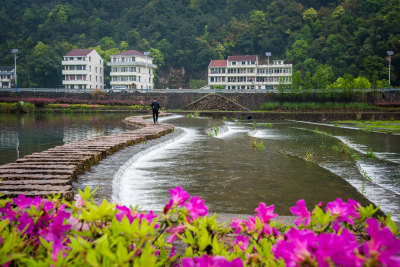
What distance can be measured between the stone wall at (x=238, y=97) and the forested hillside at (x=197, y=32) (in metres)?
27.5

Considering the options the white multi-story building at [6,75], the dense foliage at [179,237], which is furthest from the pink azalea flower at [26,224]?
the white multi-story building at [6,75]

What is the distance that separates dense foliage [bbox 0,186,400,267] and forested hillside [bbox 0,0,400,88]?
80.7 m

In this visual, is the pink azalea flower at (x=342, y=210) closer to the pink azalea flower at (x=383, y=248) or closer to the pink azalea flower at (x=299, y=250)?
the pink azalea flower at (x=383, y=248)

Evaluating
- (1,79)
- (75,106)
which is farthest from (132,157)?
(1,79)

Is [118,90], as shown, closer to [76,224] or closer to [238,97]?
[238,97]

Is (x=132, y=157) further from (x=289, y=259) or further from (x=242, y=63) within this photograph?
(x=242, y=63)

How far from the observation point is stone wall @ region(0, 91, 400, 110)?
5055 centimetres

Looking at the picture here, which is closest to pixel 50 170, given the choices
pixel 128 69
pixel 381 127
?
pixel 381 127

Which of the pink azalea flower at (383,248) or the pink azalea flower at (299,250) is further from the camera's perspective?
the pink azalea flower at (299,250)

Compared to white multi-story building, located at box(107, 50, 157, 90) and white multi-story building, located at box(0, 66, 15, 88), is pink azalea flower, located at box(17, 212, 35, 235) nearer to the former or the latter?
white multi-story building, located at box(107, 50, 157, 90)

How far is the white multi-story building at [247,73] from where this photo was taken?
94000mm

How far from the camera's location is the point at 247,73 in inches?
3725

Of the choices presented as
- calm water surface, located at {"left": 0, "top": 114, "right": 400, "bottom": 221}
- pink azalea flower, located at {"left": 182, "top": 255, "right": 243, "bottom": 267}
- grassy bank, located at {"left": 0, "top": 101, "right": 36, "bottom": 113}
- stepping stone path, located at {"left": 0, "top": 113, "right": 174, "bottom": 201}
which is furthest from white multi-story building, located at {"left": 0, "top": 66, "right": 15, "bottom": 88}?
pink azalea flower, located at {"left": 182, "top": 255, "right": 243, "bottom": 267}

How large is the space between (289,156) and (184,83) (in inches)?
3939
